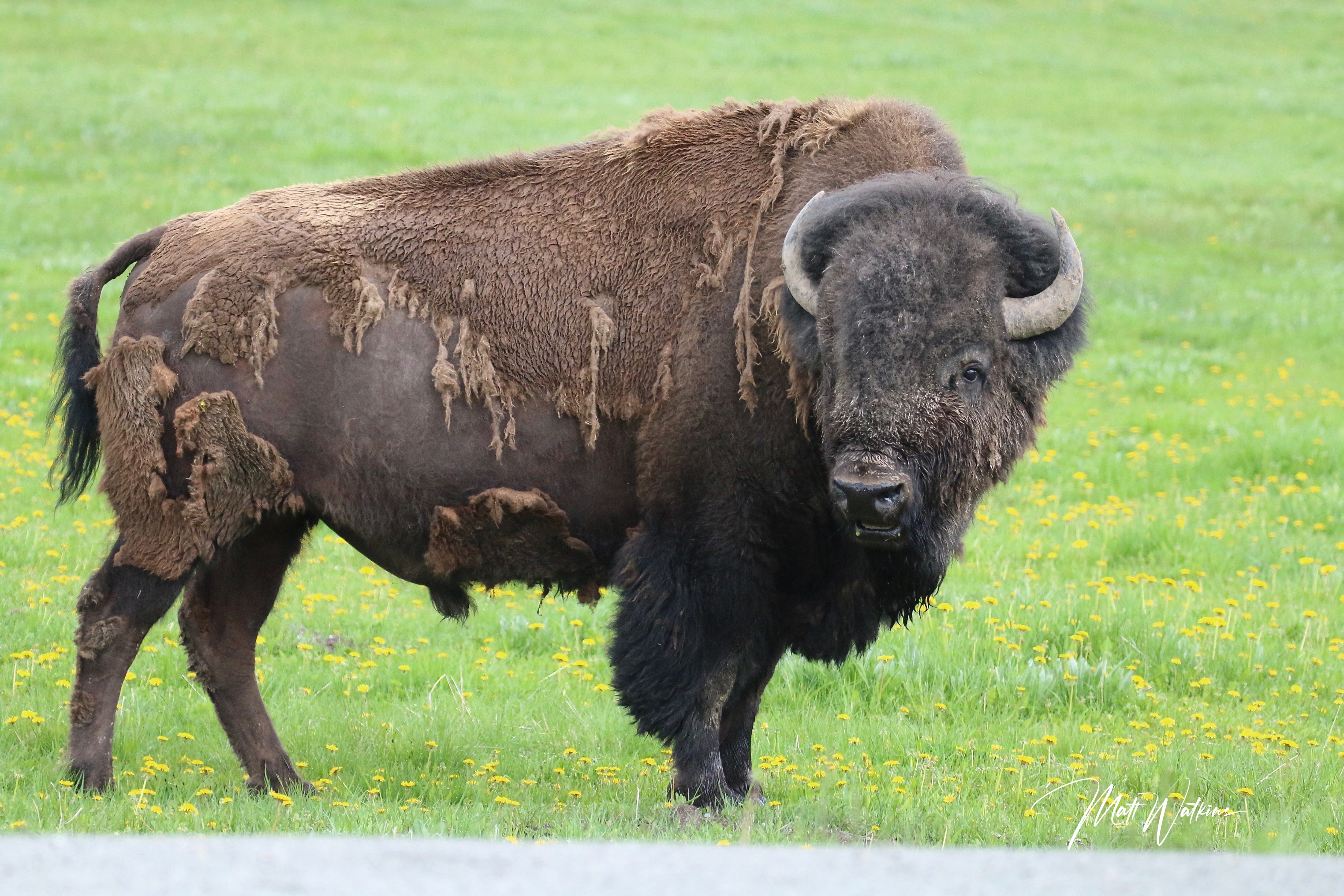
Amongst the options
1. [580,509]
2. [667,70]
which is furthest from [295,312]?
[667,70]

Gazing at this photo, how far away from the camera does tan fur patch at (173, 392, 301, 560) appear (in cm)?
489

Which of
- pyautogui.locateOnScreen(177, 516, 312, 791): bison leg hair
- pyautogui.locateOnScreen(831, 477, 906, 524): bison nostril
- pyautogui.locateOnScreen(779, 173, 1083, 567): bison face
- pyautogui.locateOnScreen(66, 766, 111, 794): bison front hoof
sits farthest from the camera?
pyautogui.locateOnScreen(177, 516, 312, 791): bison leg hair

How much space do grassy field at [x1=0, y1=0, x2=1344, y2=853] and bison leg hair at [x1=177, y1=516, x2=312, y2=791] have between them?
0.59ft

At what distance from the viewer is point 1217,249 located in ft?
60.9

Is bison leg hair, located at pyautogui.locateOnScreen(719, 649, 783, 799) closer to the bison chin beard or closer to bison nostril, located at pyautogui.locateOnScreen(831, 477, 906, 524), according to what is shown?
the bison chin beard

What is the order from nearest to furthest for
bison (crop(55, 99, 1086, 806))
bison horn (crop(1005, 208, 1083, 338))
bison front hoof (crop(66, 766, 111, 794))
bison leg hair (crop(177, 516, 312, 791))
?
1. bison horn (crop(1005, 208, 1083, 338))
2. bison (crop(55, 99, 1086, 806))
3. bison front hoof (crop(66, 766, 111, 794))
4. bison leg hair (crop(177, 516, 312, 791))

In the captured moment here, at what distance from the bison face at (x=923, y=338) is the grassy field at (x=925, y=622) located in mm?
1010

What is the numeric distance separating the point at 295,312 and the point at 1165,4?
43020mm

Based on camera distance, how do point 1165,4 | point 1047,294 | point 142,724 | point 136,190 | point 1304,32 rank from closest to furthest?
point 1047,294 → point 142,724 → point 136,190 → point 1304,32 → point 1165,4

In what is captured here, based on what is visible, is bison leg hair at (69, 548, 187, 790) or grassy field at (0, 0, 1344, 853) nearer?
grassy field at (0, 0, 1344, 853)

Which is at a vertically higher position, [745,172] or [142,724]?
[745,172]

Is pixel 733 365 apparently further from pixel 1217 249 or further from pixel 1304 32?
pixel 1304 32

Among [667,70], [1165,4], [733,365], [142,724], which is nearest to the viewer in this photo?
[733,365]

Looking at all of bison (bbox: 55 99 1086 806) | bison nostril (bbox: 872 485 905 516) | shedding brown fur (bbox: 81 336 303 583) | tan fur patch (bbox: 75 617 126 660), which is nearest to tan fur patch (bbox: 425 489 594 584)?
bison (bbox: 55 99 1086 806)
